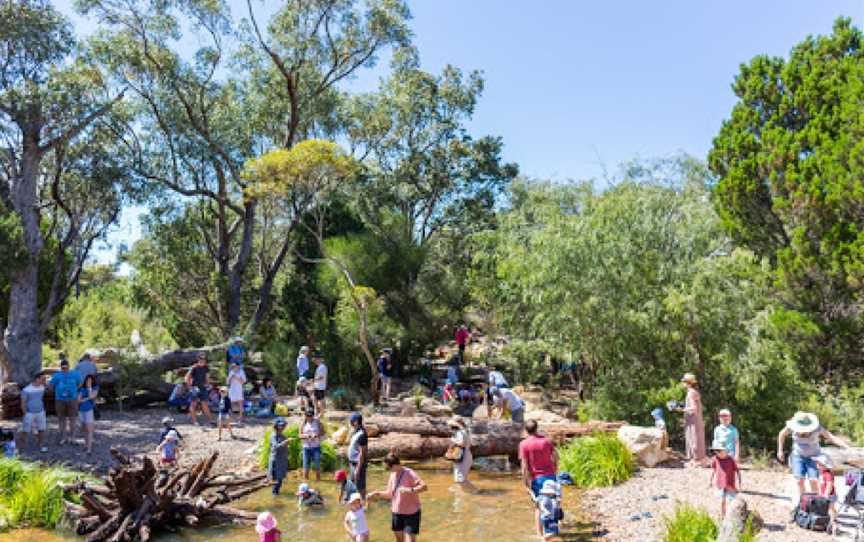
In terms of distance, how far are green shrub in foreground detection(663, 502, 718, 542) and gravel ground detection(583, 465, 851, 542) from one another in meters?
0.45

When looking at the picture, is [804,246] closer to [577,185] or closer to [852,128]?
[852,128]

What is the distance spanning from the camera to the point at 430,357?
2639cm

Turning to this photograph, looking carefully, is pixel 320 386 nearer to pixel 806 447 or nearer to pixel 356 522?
pixel 356 522

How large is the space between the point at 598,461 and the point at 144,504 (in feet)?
24.2

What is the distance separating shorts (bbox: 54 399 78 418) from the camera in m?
13.1

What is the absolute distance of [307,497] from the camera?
10.4m

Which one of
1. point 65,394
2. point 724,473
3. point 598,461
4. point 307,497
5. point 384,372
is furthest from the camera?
point 384,372

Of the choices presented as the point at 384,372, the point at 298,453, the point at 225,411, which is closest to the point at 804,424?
the point at 298,453

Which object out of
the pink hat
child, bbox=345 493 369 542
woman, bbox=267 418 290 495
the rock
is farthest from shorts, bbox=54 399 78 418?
the rock

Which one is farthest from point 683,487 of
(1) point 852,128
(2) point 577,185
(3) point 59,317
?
(3) point 59,317

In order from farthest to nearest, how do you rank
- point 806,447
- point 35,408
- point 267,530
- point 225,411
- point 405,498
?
point 225,411
point 35,408
point 806,447
point 405,498
point 267,530

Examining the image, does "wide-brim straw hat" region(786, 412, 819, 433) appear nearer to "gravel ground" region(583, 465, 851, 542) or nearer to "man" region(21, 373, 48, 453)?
"gravel ground" region(583, 465, 851, 542)

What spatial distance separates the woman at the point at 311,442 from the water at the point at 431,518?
318 millimetres

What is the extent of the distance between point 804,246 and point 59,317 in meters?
27.0
